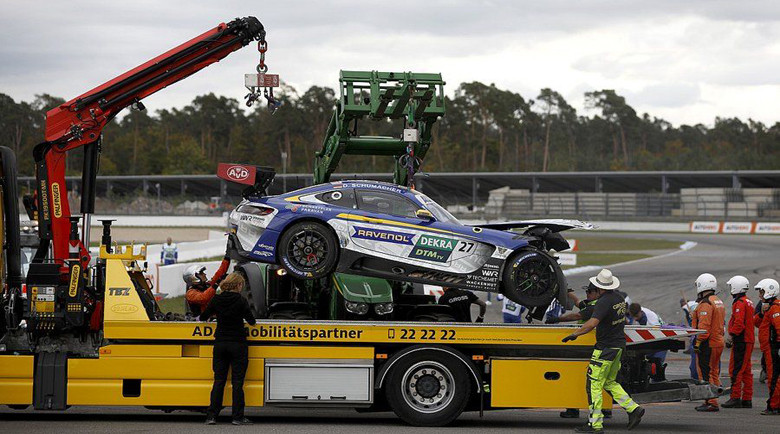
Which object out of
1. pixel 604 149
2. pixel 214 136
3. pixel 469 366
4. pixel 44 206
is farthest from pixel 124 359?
pixel 604 149

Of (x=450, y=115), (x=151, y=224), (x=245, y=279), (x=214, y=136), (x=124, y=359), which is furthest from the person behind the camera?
(x=214, y=136)

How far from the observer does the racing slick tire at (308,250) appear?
9953mm

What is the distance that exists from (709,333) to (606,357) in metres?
2.71

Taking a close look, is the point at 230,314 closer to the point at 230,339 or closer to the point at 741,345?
the point at 230,339

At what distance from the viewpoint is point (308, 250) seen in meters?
10.0

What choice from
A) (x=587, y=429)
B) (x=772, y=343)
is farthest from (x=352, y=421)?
(x=772, y=343)

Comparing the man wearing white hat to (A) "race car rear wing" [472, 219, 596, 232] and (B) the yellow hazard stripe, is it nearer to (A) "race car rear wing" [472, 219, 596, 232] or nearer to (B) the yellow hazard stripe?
(A) "race car rear wing" [472, 219, 596, 232]

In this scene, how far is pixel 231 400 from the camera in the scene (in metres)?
9.83

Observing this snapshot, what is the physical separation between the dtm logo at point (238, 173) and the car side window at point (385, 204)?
1.18m

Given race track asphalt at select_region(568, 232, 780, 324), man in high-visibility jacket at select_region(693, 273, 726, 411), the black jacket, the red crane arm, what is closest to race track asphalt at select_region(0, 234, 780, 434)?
man in high-visibility jacket at select_region(693, 273, 726, 411)

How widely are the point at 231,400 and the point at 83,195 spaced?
264 cm

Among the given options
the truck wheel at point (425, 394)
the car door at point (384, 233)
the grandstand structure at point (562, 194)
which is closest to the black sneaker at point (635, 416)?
the truck wheel at point (425, 394)

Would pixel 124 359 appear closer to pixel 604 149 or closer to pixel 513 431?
pixel 513 431

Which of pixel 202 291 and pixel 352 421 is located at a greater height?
pixel 202 291
